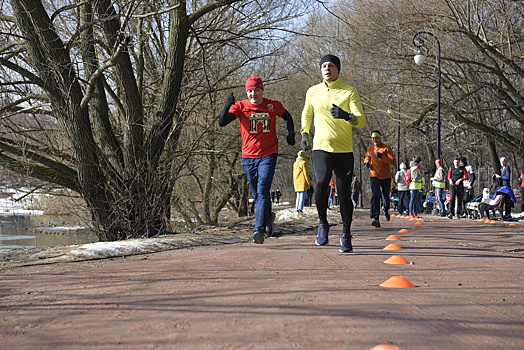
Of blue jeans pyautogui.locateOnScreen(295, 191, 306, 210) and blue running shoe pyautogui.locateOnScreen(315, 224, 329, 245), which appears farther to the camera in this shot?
blue jeans pyautogui.locateOnScreen(295, 191, 306, 210)

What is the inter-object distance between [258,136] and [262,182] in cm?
63

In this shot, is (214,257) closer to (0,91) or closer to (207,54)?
(0,91)

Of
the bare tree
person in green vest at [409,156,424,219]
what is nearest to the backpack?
person in green vest at [409,156,424,219]

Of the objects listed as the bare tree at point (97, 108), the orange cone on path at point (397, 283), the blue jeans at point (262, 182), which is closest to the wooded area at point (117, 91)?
the bare tree at point (97, 108)

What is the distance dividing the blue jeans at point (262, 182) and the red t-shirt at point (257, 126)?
0.09m

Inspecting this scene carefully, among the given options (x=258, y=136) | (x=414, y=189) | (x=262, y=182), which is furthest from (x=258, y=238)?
(x=414, y=189)

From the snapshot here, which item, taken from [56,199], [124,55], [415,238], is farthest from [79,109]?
[415,238]

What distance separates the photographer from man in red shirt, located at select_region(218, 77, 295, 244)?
834cm

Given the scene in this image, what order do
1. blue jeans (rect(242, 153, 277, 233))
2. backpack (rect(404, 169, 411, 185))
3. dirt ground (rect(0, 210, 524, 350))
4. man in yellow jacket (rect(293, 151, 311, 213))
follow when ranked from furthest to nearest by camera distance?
man in yellow jacket (rect(293, 151, 311, 213)) → backpack (rect(404, 169, 411, 185)) → blue jeans (rect(242, 153, 277, 233)) → dirt ground (rect(0, 210, 524, 350))

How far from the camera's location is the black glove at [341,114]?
676 centimetres

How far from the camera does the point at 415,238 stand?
962 cm

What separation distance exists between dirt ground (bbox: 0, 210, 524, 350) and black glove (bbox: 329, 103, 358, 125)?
58.1 inches

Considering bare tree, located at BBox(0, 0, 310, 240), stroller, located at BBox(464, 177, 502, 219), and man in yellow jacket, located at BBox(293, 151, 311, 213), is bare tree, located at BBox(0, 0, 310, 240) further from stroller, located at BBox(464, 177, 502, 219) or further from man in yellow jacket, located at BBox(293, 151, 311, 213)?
stroller, located at BBox(464, 177, 502, 219)

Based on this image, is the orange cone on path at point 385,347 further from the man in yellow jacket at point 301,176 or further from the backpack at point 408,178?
the man in yellow jacket at point 301,176
